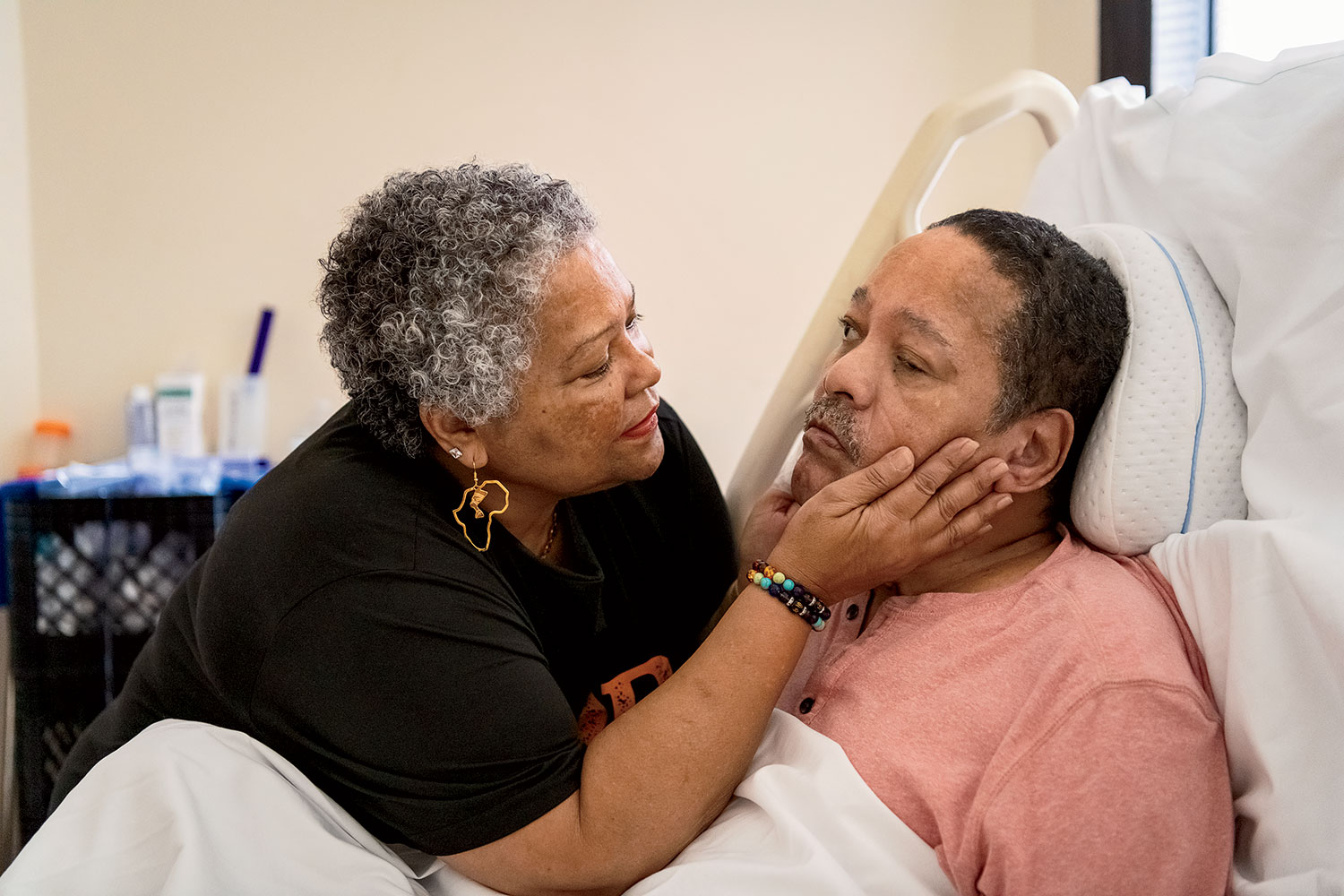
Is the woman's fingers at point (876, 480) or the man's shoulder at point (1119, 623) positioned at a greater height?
the woman's fingers at point (876, 480)

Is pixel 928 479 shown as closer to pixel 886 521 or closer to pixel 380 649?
pixel 886 521

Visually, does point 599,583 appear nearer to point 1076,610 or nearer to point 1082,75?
point 1076,610

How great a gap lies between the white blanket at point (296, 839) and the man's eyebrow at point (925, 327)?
0.45 meters

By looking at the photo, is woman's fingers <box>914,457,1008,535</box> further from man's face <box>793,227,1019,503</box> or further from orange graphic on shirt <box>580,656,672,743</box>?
orange graphic on shirt <box>580,656,672,743</box>

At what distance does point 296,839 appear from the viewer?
102 centimetres

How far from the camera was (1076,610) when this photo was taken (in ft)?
3.32

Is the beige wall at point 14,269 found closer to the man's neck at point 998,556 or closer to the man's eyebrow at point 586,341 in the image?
the man's eyebrow at point 586,341

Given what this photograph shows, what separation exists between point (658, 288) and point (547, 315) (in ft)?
5.13

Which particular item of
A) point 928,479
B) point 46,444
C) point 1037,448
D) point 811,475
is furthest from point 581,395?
point 46,444

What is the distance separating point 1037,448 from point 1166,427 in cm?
14

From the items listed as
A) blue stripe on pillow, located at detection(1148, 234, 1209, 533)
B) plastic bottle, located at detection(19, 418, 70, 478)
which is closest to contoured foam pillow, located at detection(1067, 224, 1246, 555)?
blue stripe on pillow, located at detection(1148, 234, 1209, 533)

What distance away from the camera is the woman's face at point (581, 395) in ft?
3.72

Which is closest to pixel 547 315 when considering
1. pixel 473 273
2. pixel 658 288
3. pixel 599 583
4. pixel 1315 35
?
pixel 473 273

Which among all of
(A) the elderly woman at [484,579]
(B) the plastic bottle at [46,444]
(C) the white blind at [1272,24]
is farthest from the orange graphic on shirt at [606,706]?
(B) the plastic bottle at [46,444]
